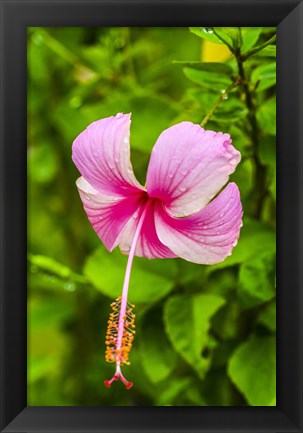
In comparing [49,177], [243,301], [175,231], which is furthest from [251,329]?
[49,177]

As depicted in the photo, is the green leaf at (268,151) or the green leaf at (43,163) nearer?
the green leaf at (268,151)

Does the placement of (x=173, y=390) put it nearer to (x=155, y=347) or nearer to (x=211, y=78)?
(x=155, y=347)

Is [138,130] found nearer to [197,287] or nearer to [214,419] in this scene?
[197,287]

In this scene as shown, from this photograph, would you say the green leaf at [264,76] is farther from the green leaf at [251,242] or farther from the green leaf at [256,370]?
Answer: the green leaf at [256,370]

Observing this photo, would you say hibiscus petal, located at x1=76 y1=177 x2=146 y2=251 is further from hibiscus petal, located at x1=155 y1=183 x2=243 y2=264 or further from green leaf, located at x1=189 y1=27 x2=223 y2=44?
green leaf, located at x1=189 y1=27 x2=223 y2=44

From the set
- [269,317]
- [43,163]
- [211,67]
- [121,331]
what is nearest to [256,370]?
[269,317]

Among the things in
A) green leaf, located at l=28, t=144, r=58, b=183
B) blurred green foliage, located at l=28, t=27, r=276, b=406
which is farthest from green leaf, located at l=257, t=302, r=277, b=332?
green leaf, located at l=28, t=144, r=58, b=183

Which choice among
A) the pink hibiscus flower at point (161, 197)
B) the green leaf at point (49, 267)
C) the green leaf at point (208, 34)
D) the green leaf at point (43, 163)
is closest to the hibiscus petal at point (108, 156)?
the pink hibiscus flower at point (161, 197)
